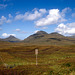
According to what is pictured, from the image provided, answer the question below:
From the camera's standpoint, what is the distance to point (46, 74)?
51.8 feet

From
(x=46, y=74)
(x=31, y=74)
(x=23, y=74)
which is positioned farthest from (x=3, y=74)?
(x=46, y=74)

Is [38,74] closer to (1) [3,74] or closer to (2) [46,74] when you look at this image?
(2) [46,74]

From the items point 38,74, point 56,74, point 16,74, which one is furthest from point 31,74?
point 56,74

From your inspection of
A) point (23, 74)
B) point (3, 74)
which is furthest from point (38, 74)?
point (3, 74)

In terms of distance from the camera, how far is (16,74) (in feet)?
51.0

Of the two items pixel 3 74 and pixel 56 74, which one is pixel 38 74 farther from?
pixel 3 74

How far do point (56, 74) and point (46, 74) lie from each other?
55.3 inches

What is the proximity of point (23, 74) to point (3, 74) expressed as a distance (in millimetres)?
2769

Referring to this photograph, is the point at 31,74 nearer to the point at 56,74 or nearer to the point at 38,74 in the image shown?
the point at 38,74

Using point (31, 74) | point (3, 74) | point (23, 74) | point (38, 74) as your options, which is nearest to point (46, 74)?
point (38, 74)

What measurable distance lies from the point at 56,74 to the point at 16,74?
5606 millimetres

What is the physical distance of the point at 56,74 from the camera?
15719 millimetres

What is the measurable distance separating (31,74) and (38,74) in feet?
3.27

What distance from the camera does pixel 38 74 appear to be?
1591cm
